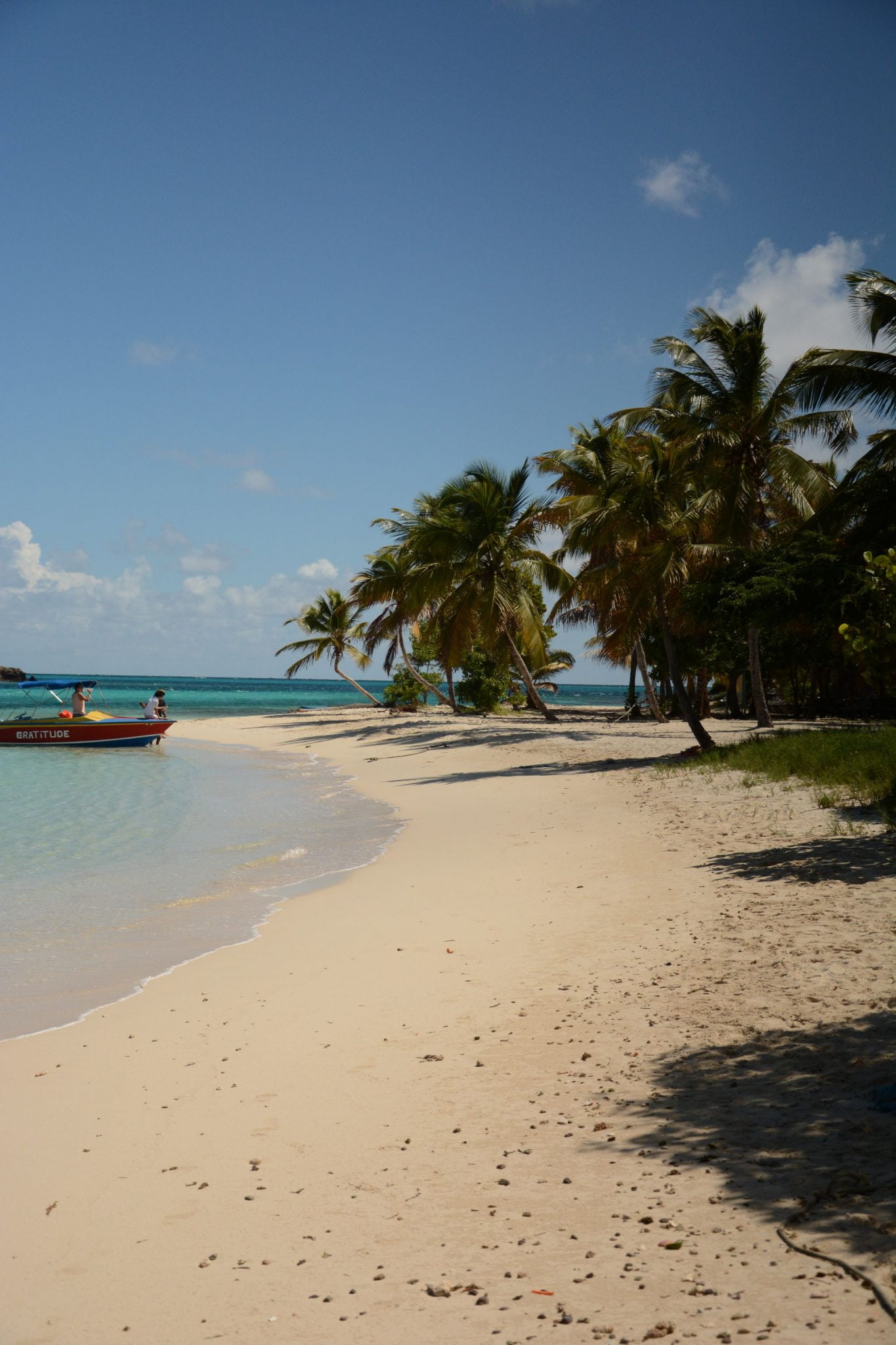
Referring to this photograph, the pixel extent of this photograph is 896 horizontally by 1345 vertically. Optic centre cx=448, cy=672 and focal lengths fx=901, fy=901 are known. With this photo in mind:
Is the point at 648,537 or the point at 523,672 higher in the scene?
the point at 648,537

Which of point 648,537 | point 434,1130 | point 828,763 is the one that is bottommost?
point 434,1130

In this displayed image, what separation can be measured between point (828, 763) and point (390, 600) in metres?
27.6

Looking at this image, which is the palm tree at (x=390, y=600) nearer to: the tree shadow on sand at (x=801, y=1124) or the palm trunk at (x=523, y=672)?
the palm trunk at (x=523, y=672)

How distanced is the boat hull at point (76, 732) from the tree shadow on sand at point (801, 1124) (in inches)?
1022

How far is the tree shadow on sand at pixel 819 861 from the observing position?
7.06 m

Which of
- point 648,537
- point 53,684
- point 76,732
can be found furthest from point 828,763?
point 53,684

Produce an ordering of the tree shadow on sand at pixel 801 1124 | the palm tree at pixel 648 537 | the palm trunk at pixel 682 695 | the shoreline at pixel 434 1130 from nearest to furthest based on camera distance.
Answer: the shoreline at pixel 434 1130
the tree shadow on sand at pixel 801 1124
the palm trunk at pixel 682 695
the palm tree at pixel 648 537

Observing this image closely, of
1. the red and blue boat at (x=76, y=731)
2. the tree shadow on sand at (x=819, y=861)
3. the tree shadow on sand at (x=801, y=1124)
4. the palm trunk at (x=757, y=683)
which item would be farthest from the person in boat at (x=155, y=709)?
the tree shadow on sand at (x=801, y=1124)

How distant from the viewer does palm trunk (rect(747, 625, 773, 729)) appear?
20281 mm

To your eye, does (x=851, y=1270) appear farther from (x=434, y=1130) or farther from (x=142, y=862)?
(x=142, y=862)

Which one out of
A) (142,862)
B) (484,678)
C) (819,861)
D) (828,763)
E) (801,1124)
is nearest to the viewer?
(801,1124)

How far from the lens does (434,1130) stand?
12.4ft

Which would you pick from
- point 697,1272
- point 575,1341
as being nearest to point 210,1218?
point 575,1341

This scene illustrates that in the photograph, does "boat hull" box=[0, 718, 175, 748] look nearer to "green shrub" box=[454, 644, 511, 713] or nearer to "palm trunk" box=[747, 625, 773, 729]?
"green shrub" box=[454, 644, 511, 713]
